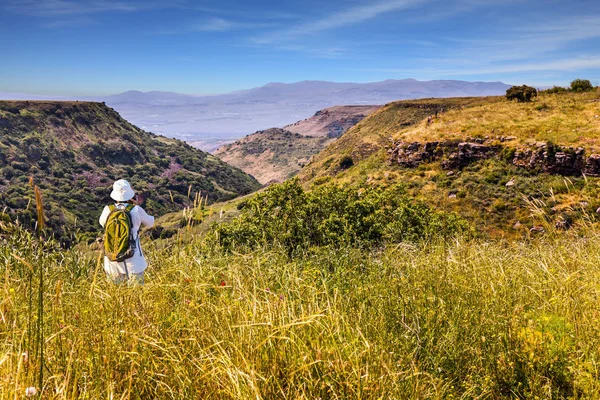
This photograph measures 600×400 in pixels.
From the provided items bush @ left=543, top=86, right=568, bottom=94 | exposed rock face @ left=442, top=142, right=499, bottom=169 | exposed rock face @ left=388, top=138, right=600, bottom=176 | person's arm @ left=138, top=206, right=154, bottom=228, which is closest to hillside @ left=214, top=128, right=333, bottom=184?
bush @ left=543, top=86, right=568, bottom=94

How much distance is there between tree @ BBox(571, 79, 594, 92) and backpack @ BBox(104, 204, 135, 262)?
58064 mm

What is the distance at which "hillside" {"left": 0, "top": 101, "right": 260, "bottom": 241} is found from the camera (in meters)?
74.8

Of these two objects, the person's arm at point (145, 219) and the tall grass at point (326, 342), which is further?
the person's arm at point (145, 219)

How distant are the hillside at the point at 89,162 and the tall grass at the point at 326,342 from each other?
64.0 meters

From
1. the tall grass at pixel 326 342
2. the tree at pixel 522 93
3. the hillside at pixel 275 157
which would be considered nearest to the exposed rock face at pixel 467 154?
the tree at pixel 522 93

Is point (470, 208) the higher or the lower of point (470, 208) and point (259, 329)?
the lower

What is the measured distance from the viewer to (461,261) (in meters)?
3.93

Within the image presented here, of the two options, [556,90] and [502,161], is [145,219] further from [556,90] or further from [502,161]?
[556,90]

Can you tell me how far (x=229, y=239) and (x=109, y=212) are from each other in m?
5.08

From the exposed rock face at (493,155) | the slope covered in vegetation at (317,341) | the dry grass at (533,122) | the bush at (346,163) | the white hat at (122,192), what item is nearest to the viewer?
the slope covered in vegetation at (317,341)

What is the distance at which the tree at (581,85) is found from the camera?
157ft

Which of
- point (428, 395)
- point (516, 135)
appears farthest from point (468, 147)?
point (428, 395)

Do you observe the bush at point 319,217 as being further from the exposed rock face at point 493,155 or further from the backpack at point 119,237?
the exposed rock face at point 493,155

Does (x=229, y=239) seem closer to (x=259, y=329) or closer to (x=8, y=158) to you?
(x=259, y=329)
